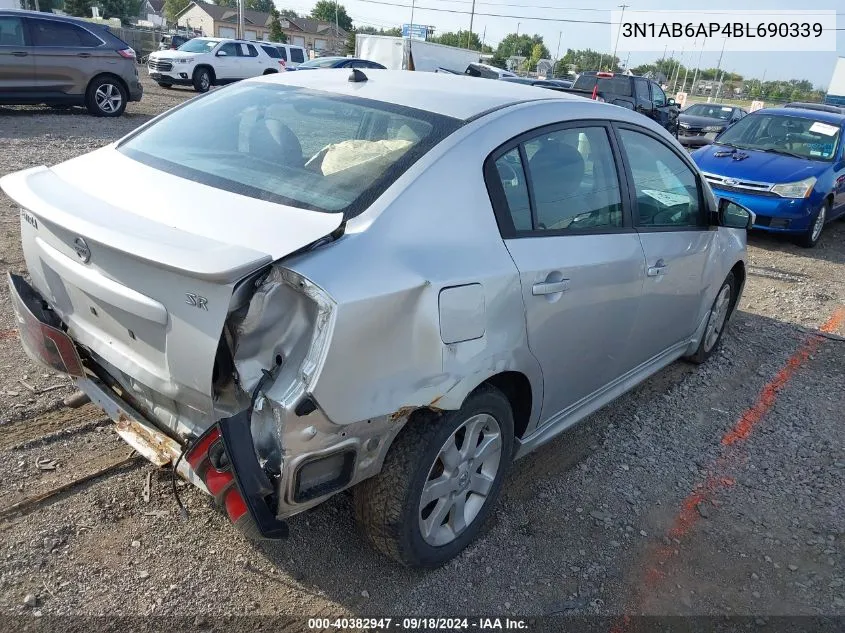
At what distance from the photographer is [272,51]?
24266 millimetres

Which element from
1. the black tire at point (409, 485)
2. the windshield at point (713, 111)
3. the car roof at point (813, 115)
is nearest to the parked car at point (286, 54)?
the windshield at point (713, 111)

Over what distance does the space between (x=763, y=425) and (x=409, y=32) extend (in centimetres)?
5947

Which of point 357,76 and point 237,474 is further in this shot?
point 357,76

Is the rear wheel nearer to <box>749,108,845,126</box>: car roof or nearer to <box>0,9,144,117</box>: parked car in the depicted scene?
<box>0,9,144,117</box>: parked car

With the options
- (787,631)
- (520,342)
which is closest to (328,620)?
(520,342)

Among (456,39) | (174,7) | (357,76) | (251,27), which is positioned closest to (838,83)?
(357,76)

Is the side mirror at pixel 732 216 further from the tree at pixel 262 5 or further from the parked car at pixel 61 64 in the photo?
the tree at pixel 262 5

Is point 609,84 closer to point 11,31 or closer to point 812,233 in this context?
point 812,233

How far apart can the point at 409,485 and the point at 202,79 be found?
22.6 m

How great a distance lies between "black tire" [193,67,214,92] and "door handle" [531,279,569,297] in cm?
2180

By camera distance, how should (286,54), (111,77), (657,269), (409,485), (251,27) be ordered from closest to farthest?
(409,485) → (657,269) → (111,77) → (286,54) → (251,27)

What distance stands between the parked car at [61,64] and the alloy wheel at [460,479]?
492 inches

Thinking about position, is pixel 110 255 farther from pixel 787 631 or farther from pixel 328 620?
pixel 787 631

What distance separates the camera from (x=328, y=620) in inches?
96.0
